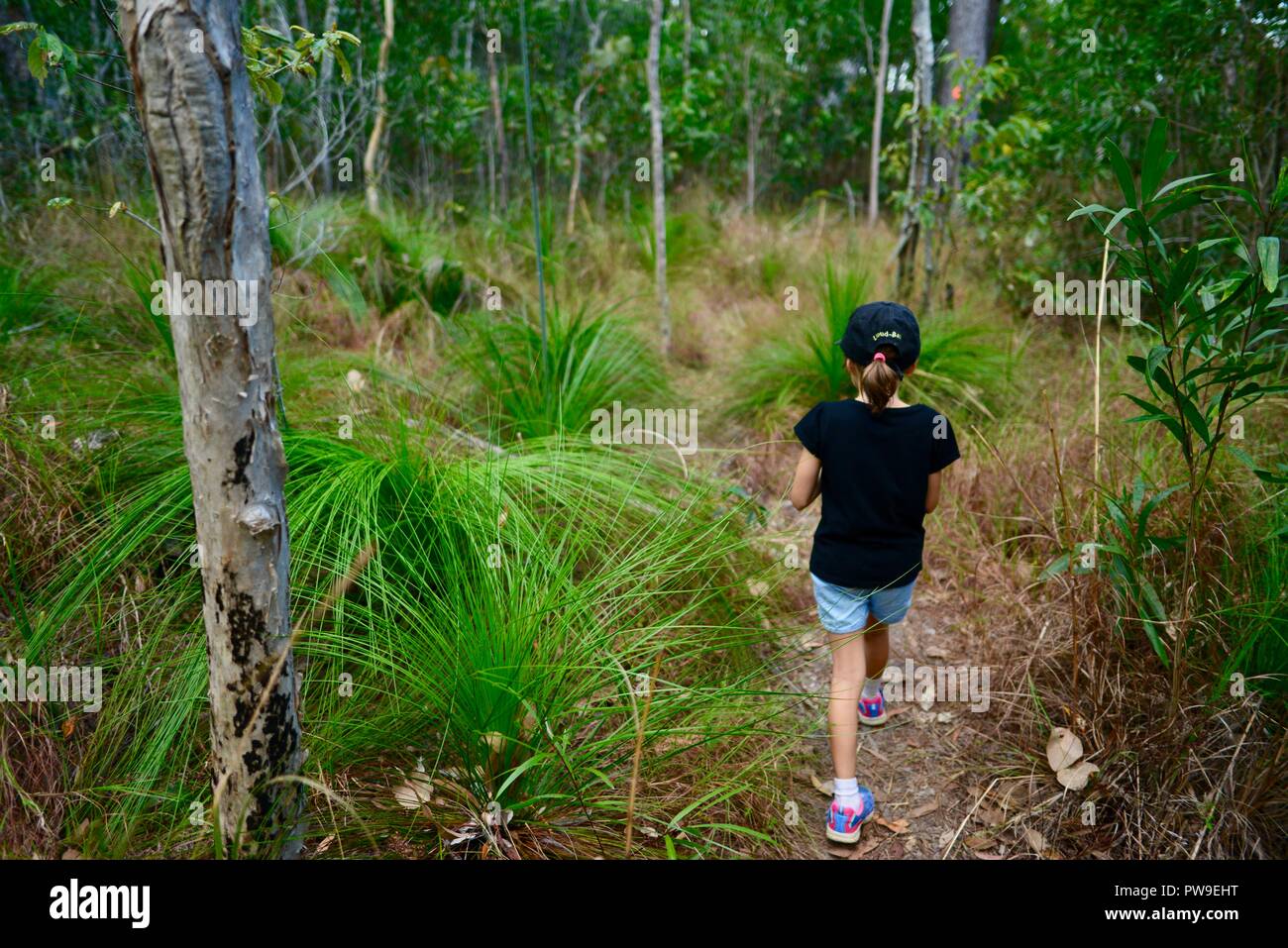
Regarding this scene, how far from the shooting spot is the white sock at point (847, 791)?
2287 millimetres

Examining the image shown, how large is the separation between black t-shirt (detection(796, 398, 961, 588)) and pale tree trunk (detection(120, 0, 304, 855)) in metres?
1.47

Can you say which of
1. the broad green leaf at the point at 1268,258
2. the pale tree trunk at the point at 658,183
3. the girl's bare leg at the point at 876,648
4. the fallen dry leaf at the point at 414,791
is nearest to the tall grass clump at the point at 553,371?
the pale tree trunk at the point at 658,183

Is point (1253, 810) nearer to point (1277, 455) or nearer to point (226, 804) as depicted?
point (1277, 455)

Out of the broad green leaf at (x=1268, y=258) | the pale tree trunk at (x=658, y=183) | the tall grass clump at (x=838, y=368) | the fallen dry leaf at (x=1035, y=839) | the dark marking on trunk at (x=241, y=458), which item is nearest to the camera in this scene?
the dark marking on trunk at (x=241, y=458)

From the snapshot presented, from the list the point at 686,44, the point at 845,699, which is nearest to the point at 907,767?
the point at 845,699

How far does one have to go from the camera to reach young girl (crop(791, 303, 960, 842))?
231cm

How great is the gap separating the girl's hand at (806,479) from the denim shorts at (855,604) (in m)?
0.24

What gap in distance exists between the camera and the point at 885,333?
91.0 inches

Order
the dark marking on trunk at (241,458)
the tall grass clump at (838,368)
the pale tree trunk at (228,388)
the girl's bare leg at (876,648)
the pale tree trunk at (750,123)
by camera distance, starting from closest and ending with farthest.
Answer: the pale tree trunk at (228,388) < the dark marking on trunk at (241,458) < the girl's bare leg at (876,648) < the tall grass clump at (838,368) < the pale tree trunk at (750,123)

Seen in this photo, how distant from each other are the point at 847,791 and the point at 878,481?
2.86 feet

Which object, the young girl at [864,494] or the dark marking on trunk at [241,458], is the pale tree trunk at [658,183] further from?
the dark marking on trunk at [241,458]

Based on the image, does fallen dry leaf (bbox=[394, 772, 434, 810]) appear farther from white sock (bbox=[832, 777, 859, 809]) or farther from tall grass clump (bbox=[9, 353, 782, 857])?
white sock (bbox=[832, 777, 859, 809])

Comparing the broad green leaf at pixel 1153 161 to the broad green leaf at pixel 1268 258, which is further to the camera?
the broad green leaf at pixel 1153 161

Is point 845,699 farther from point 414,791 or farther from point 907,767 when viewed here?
point 414,791
